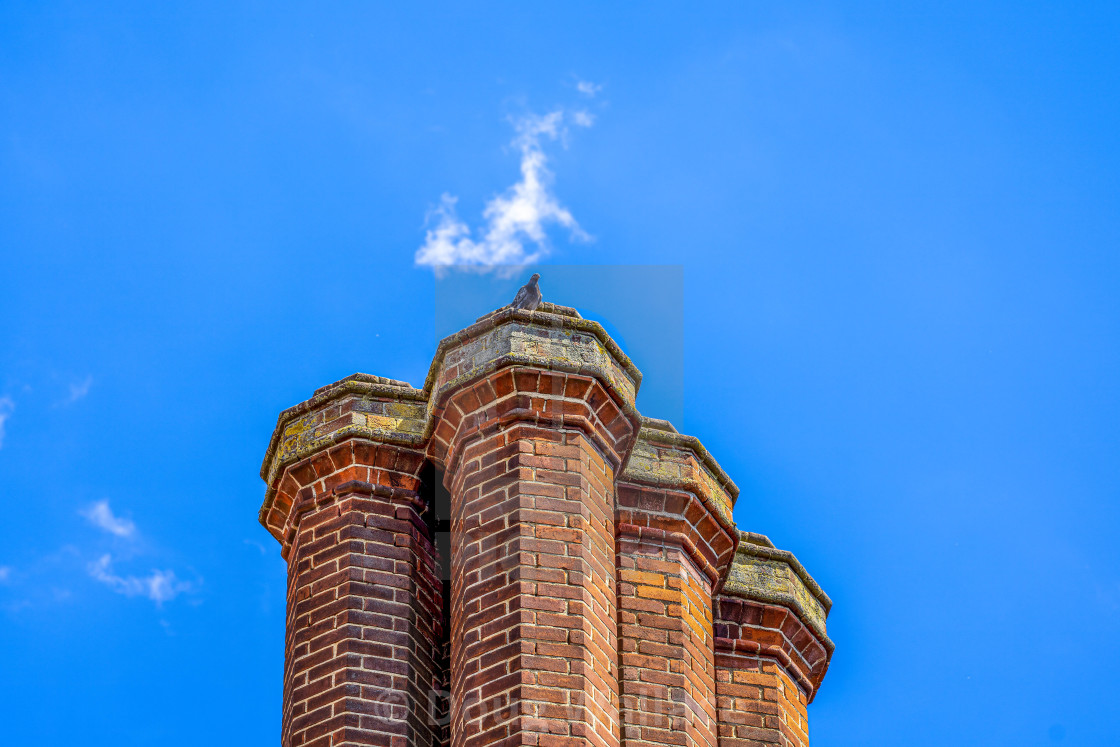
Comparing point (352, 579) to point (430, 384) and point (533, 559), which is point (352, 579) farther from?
point (430, 384)

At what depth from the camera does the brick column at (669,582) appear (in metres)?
12.8

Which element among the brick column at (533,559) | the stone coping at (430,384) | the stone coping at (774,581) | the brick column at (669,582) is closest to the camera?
the brick column at (533,559)

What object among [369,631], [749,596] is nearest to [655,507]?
[749,596]

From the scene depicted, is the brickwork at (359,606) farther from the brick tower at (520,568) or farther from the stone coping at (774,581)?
the stone coping at (774,581)

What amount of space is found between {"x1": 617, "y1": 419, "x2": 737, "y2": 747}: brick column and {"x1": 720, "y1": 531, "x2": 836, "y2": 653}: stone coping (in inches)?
14.8

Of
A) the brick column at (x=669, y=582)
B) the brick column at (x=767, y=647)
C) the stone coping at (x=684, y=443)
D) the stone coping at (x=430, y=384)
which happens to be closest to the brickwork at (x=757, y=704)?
the brick column at (x=767, y=647)

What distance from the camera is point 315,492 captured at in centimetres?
1382

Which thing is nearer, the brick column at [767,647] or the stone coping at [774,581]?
the brick column at [767,647]

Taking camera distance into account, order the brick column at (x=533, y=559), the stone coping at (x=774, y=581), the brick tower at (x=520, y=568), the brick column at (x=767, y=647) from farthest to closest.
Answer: the stone coping at (x=774, y=581), the brick column at (x=767, y=647), the brick tower at (x=520, y=568), the brick column at (x=533, y=559)

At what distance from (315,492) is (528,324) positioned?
1673 mm

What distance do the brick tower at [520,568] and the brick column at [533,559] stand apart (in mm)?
12

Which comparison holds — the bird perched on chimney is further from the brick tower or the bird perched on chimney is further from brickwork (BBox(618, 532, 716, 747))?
brickwork (BBox(618, 532, 716, 747))

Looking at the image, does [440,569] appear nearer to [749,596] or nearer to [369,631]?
[369,631]

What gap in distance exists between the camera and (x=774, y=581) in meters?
14.8
